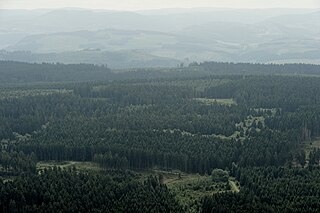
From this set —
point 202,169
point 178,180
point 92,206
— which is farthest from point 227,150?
point 92,206

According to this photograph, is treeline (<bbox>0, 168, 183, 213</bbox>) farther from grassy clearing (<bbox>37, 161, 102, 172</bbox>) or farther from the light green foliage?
grassy clearing (<bbox>37, 161, 102, 172</bbox>)

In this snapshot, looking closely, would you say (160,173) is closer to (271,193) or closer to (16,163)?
(271,193)

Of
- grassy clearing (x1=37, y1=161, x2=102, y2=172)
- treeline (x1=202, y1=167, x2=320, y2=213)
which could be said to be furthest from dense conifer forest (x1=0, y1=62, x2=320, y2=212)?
grassy clearing (x1=37, y1=161, x2=102, y2=172)

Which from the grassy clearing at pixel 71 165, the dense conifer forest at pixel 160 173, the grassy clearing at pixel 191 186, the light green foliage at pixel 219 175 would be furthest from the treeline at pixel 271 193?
the grassy clearing at pixel 71 165

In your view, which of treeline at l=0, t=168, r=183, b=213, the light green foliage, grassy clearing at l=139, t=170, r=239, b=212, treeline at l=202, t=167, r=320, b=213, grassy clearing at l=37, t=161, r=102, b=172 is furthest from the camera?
grassy clearing at l=37, t=161, r=102, b=172

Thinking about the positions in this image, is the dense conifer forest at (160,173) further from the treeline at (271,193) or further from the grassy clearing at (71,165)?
the grassy clearing at (71,165)

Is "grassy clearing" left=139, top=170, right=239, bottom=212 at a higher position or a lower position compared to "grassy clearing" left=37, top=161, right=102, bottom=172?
higher

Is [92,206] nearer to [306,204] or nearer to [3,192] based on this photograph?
[3,192]
